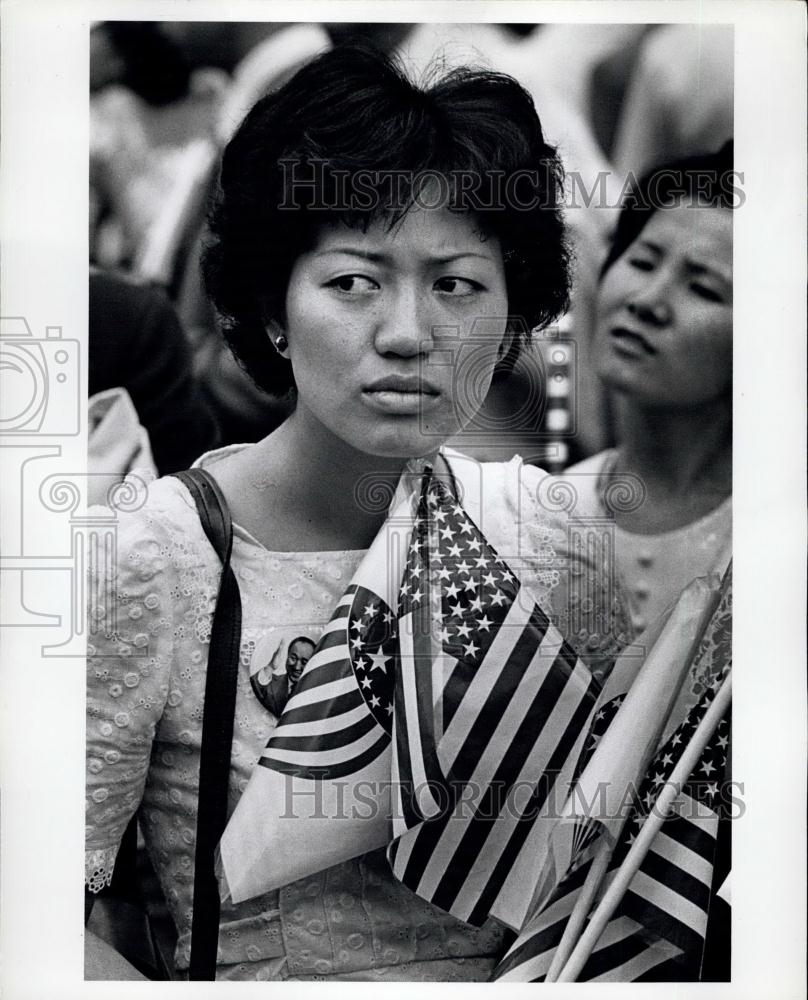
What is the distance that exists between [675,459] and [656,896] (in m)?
0.72

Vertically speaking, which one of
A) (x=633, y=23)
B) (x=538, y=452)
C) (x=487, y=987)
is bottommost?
(x=487, y=987)

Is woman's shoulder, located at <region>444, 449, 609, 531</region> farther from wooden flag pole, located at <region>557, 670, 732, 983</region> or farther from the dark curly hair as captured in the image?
wooden flag pole, located at <region>557, 670, 732, 983</region>

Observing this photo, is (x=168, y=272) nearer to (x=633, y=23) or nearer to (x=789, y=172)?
(x=633, y=23)

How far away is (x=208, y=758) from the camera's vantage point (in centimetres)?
174

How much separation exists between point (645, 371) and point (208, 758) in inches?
37.7

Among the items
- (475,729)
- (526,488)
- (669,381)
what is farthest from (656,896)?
(669,381)

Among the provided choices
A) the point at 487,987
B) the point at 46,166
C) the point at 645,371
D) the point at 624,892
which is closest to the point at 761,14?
the point at 645,371

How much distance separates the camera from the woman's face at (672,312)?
1773mm

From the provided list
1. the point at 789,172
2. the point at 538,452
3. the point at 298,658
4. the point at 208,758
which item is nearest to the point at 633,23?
the point at 789,172

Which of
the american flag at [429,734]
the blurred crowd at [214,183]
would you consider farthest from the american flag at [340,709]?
the blurred crowd at [214,183]

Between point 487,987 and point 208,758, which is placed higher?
point 208,758

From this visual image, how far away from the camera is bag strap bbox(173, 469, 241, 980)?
5.71ft

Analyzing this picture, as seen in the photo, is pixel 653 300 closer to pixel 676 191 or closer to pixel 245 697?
pixel 676 191

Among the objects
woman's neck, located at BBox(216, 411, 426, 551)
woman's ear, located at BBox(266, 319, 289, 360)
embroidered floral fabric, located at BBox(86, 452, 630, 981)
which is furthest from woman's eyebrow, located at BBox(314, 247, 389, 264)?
embroidered floral fabric, located at BBox(86, 452, 630, 981)
